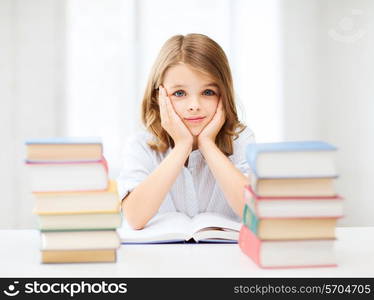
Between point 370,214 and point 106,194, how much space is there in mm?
2619

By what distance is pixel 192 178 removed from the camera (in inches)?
68.9

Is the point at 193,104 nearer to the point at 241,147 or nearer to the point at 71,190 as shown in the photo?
the point at 241,147

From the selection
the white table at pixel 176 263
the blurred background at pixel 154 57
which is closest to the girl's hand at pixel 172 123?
the white table at pixel 176 263

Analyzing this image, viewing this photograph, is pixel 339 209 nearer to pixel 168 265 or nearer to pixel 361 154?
pixel 168 265

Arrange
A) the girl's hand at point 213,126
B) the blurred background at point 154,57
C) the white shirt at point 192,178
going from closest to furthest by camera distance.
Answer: the girl's hand at point 213,126
the white shirt at point 192,178
the blurred background at point 154,57

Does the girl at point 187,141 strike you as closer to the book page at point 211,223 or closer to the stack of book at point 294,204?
the book page at point 211,223

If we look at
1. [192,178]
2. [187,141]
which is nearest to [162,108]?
[187,141]

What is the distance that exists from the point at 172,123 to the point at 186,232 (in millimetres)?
399

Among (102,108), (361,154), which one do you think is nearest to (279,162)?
(102,108)

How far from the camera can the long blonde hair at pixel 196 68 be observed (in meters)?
1.62

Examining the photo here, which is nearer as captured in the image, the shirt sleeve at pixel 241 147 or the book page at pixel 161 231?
the book page at pixel 161 231

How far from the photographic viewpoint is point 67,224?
103cm

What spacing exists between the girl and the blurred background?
1348 mm

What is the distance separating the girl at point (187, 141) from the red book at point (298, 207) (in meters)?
0.44
